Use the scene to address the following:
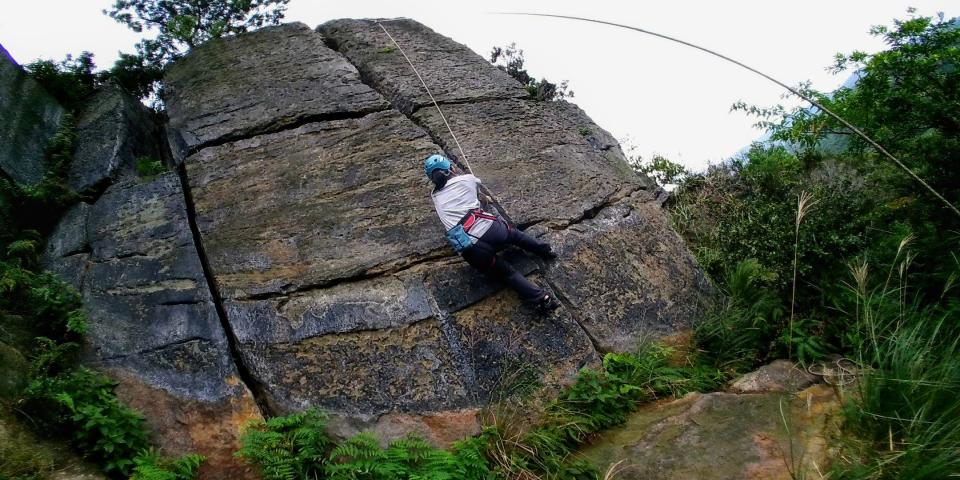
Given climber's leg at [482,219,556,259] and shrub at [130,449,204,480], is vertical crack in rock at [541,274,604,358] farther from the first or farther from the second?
shrub at [130,449,204,480]

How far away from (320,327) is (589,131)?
210 inches

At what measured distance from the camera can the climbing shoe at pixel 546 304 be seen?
5.99m

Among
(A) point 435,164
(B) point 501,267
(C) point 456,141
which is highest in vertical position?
(C) point 456,141

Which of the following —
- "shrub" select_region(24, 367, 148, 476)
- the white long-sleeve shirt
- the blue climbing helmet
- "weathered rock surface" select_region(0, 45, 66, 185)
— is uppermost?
"weathered rock surface" select_region(0, 45, 66, 185)

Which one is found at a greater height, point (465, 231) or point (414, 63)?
point (414, 63)

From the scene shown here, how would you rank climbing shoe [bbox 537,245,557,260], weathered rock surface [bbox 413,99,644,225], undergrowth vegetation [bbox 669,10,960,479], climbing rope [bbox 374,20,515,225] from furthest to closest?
weathered rock surface [bbox 413,99,644,225] → climbing rope [bbox 374,20,515,225] → climbing shoe [bbox 537,245,557,260] → undergrowth vegetation [bbox 669,10,960,479]

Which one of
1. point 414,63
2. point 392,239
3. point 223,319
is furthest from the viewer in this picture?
point 414,63

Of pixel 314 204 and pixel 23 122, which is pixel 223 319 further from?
pixel 23 122

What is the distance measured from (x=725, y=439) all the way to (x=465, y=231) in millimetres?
2889

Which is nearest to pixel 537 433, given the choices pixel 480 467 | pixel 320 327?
pixel 480 467

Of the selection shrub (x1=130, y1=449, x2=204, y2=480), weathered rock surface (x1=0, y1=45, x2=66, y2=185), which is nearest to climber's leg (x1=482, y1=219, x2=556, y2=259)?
shrub (x1=130, y1=449, x2=204, y2=480)

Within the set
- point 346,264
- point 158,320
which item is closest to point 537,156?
point 346,264

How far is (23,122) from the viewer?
752cm

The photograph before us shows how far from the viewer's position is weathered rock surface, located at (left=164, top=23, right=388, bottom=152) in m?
8.41
